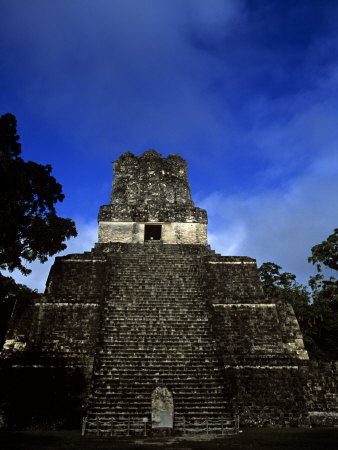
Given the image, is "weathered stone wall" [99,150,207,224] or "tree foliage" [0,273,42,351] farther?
"weathered stone wall" [99,150,207,224]

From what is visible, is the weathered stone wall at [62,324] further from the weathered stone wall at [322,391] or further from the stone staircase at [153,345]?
the weathered stone wall at [322,391]

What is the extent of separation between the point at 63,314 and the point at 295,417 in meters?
6.30

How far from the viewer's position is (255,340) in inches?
335

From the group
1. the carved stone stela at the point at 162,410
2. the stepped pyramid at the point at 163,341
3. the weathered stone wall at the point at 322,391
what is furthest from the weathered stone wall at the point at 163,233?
the carved stone stela at the point at 162,410

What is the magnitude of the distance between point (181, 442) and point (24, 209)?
689 cm

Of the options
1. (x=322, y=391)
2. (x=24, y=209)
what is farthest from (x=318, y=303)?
(x=24, y=209)

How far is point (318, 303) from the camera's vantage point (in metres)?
14.5

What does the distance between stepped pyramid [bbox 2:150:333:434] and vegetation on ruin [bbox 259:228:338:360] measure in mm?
3805

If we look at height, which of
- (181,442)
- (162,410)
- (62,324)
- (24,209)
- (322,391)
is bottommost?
(181,442)

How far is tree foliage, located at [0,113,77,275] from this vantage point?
25.9 feet

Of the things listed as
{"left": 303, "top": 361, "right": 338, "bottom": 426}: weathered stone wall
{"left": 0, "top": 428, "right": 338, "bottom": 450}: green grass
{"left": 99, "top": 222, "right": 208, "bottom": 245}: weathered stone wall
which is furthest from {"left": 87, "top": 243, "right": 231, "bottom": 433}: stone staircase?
{"left": 303, "top": 361, "right": 338, "bottom": 426}: weathered stone wall

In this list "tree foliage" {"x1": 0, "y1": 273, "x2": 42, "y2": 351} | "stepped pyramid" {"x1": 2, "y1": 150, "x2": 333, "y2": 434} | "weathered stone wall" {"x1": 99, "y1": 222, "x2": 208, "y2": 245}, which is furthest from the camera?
"weathered stone wall" {"x1": 99, "y1": 222, "x2": 208, "y2": 245}

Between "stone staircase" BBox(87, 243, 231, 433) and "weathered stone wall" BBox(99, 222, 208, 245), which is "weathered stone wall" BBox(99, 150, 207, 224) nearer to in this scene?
"weathered stone wall" BBox(99, 222, 208, 245)

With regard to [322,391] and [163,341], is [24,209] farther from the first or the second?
[322,391]
